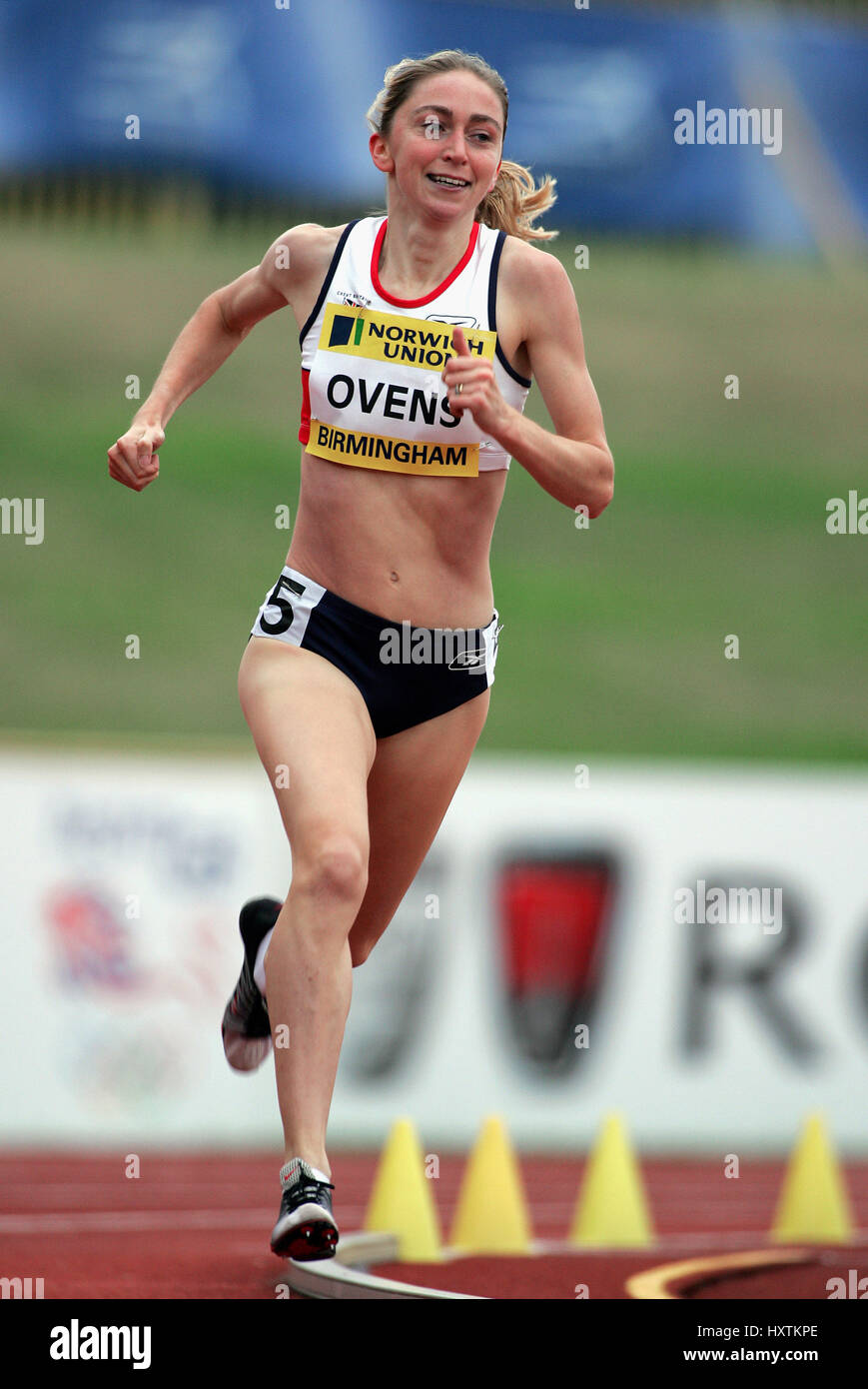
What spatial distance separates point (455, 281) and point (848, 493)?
16.5 metres

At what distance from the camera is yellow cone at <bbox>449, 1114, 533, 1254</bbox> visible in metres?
7.12

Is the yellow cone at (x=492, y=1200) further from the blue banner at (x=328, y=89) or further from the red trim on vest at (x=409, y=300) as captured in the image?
the blue banner at (x=328, y=89)

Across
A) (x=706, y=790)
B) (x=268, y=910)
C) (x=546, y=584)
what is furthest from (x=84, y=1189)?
(x=546, y=584)

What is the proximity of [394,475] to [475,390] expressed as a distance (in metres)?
0.45

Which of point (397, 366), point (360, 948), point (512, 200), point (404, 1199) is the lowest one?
point (404, 1199)

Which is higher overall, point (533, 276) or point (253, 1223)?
point (533, 276)

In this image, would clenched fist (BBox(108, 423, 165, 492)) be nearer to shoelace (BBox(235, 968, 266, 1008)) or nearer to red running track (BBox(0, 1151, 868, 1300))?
shoelace (BBox(235, 968, 266, 1008))

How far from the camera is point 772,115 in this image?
827 inches

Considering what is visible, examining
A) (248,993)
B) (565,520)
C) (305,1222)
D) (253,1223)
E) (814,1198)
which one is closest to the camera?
(305,1222)

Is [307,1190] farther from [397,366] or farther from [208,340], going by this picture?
[208,340]

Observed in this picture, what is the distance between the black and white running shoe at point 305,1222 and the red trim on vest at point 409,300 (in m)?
1.88

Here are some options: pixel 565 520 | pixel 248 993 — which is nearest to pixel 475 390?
pixel 248 993

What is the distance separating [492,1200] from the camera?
716 centimetres

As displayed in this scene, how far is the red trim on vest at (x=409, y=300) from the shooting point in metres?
4.11
